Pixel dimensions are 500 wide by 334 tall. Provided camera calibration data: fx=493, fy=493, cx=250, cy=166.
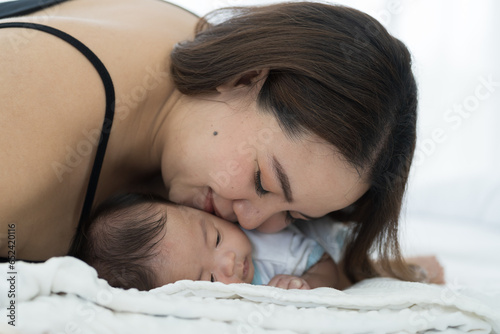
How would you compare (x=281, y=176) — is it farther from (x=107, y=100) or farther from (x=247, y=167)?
(x=107, y=100)

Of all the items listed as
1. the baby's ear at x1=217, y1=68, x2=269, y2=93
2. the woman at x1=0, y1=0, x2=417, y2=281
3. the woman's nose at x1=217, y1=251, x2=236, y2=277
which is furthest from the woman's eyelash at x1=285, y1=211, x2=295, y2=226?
the baby's ear at x1=217, y1=68, x2=269, y2=93

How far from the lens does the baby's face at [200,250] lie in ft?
3.71

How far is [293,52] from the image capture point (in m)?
1.17

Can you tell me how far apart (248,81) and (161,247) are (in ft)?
1.53

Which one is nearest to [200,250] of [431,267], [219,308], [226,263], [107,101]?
[226,263]

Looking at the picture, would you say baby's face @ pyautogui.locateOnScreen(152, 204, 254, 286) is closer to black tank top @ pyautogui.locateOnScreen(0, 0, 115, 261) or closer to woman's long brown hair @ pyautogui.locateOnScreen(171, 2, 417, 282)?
black tank top @ pyautogui.locateOnScreen(0, 0, 115, 261)

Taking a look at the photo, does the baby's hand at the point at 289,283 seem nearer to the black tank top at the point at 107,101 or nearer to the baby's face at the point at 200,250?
the baby's face at the point at 200,250

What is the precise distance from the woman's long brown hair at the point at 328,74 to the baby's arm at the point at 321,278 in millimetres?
280

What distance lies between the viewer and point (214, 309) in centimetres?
88

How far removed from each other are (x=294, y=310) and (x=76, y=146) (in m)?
0.61

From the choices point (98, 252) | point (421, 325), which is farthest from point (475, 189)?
point (98, 252)

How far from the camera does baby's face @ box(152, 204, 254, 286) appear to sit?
1130 mm

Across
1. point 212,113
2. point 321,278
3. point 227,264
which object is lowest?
point 321,278

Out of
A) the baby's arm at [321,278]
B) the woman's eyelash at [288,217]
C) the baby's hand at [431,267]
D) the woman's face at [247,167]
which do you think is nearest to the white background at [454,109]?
the baby's hand at [431,267]
